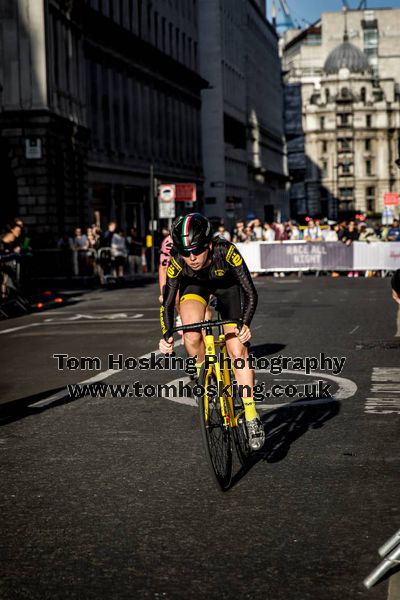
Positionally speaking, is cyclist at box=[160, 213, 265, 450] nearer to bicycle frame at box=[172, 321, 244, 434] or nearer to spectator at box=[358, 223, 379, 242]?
bicycle frame at box=[172, 321, 244, 434]

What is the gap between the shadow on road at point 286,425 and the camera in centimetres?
755

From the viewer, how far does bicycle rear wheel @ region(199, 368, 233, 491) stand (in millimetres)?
6301

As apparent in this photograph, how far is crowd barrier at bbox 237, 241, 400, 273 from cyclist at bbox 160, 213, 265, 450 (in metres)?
29.2

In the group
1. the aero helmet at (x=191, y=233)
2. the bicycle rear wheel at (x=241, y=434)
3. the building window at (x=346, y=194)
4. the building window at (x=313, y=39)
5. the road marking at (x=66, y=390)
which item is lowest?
the road marking at (x=66, y=390)

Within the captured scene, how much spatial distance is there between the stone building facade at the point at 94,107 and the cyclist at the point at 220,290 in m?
34.4

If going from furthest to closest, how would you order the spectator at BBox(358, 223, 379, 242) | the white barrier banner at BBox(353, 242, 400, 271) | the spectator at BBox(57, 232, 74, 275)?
the spectator at BBox(57, 232, 74, 275) → the spectator at BBox(358, 223, 379, 242) → the white barrier banner at BBox(353, 242, 400, 271)

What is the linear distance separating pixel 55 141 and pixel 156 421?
34647 mm

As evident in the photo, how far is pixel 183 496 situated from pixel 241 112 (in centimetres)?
9443

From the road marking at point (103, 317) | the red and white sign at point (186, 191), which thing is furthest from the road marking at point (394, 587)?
the red and white sign at point (186, 191)

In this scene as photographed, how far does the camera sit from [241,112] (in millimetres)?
99125

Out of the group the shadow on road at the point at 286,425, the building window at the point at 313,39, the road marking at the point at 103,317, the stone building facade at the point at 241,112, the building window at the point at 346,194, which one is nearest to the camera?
the shadow on road at the point at 286,425

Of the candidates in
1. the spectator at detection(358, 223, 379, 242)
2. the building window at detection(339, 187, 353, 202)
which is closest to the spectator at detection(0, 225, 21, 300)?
the spectator at detection(358, 223, 379, 242)

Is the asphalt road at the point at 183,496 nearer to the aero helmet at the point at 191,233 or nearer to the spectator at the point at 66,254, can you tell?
the aero helmet at the point at 191,233

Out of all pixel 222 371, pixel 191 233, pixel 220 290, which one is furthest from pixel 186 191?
pixel 191 233
